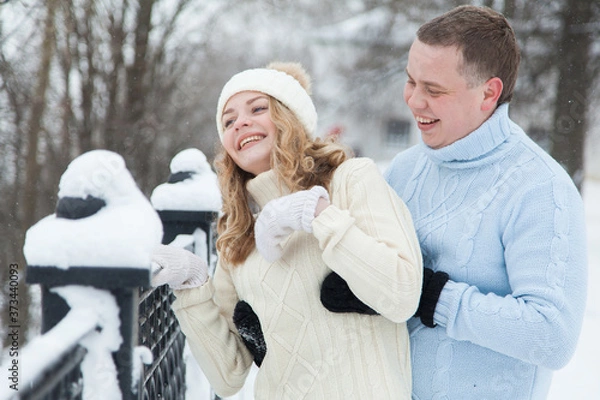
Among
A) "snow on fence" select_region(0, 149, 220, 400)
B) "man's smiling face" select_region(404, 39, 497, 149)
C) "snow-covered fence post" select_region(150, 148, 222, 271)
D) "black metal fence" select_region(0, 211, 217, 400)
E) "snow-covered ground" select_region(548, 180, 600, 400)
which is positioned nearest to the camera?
"black metal fence" select_region(0, 211, 217, 400)

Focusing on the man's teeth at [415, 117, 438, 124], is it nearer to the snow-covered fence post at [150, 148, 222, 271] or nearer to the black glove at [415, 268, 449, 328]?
the black glove at [415, 268, 449, 328]

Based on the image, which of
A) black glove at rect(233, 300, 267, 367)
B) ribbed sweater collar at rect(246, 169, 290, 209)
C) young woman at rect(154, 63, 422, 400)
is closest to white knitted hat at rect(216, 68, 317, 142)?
young woman at rect(154, 63, 422, 400)

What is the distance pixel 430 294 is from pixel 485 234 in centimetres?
25

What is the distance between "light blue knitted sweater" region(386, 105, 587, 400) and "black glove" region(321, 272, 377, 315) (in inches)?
9.3

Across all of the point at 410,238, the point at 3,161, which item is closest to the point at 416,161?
the point at 410,238

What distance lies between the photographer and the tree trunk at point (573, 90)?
→ 996 cm

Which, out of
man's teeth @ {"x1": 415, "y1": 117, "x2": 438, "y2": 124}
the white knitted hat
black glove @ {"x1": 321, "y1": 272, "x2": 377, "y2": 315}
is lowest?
black glove @ {"x1": 321, "y1": 272, "x2": 377, "y2": 315}

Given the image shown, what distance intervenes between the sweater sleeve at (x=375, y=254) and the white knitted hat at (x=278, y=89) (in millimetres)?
585

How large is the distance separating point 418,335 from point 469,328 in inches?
10.3

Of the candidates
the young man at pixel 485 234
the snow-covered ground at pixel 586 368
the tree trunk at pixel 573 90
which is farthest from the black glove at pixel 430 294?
the tree trunk at pixel 573 90

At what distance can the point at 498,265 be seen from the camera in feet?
5.94

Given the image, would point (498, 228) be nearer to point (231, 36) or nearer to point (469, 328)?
point (469, 328)

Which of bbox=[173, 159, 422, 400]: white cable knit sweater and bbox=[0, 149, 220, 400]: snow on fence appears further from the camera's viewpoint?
bbox=[173, 159, 422, 400]: white cable knit sweater

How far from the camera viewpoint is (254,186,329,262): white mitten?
5.96ft
